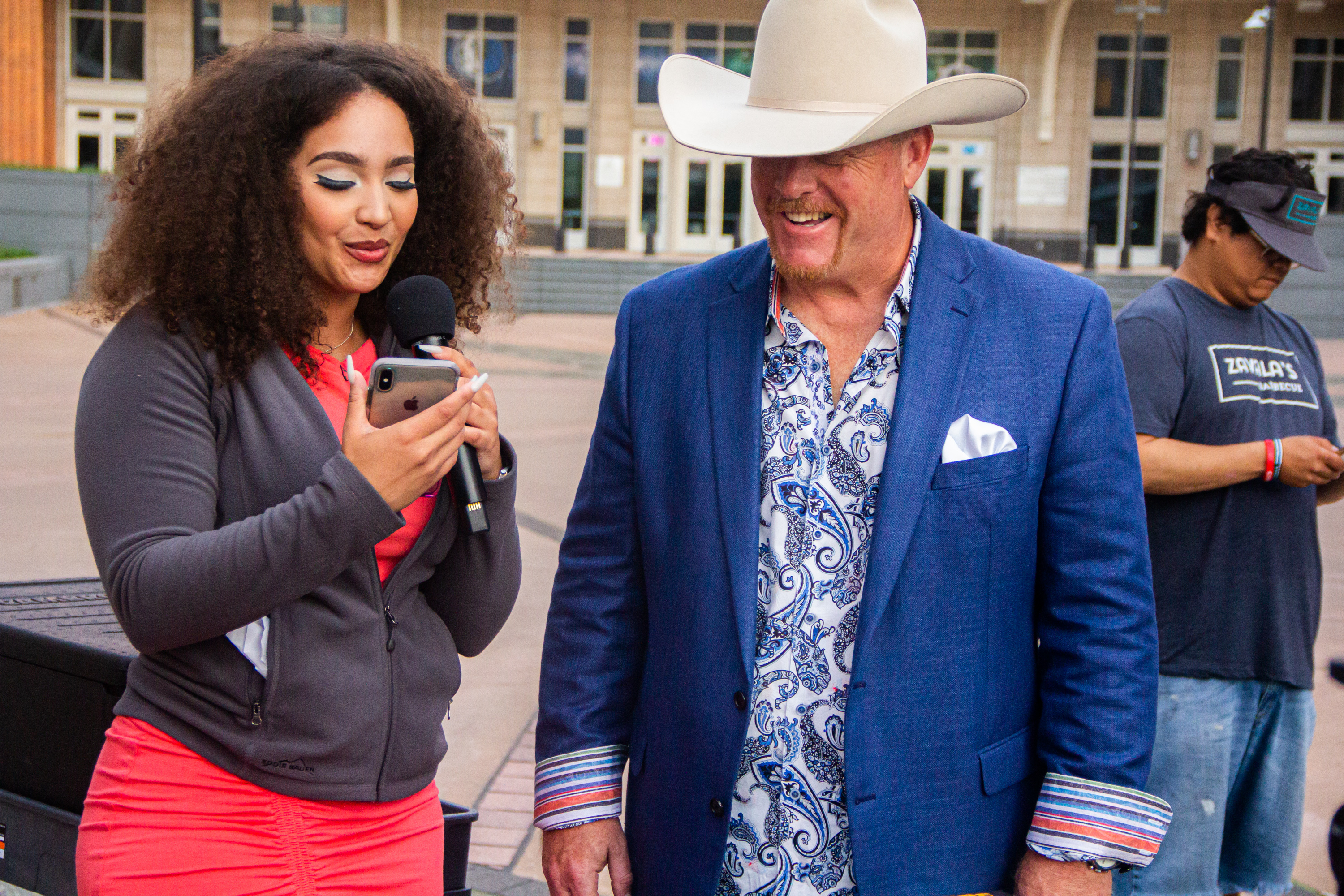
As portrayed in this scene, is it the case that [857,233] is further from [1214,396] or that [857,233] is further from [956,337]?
[1214,396]

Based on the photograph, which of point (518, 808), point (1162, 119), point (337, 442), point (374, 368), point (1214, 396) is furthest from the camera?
point (1162, 119)

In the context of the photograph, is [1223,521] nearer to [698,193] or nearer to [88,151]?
[698,193]

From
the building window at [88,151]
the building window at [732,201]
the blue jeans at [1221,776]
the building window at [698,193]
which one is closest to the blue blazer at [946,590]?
the blue jeans at [1221,776]

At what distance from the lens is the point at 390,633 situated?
2014 millimetres

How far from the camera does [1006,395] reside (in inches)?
79.0

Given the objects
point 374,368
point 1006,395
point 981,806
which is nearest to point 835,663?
point 981,806

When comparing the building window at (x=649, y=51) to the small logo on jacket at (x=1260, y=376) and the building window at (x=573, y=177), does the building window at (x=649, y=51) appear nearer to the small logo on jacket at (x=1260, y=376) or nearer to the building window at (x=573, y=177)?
the building window at (x=573, y=177)

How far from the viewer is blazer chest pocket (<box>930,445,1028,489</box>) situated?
196 centimetres

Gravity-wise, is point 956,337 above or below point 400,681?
above

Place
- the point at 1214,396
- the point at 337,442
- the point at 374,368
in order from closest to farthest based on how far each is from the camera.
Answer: the point at 374,368, the point at 337,442, the point at 1214,396

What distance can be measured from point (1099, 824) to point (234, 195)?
5.23 feet

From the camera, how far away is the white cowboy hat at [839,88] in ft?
6.63

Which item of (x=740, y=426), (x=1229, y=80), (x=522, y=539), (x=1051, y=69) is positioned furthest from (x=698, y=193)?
(x=740, y=426)

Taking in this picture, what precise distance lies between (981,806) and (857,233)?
90cm
